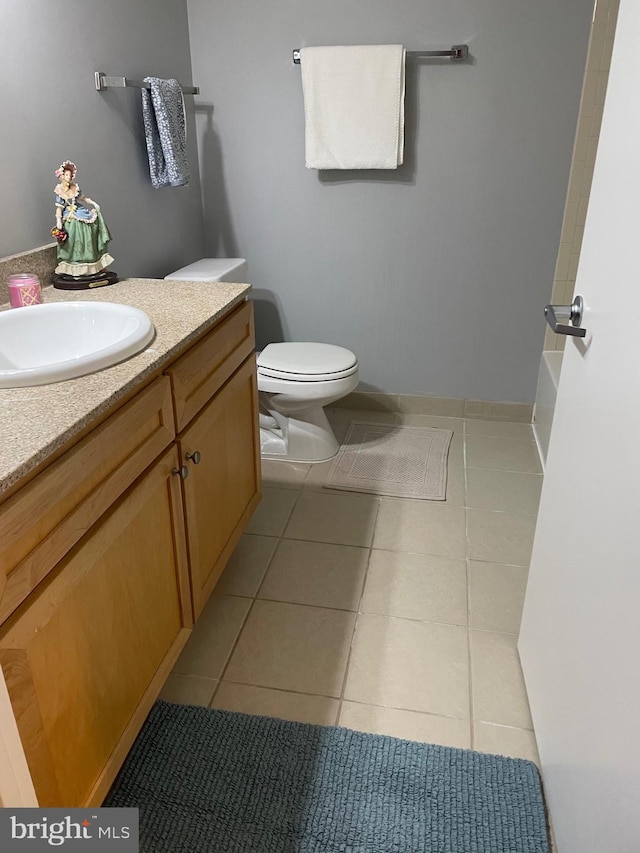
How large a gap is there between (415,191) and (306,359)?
856 millimetres

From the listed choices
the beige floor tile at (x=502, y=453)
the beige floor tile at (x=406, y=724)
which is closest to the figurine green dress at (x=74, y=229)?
the beige floor tile at (x=406, y=724)

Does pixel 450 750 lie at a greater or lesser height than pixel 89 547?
lesser

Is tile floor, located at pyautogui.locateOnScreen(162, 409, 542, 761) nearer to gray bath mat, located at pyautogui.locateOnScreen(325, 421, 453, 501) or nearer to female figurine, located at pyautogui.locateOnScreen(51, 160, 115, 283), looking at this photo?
gray bath mat, located at pyautogui.locateOnScreen(325, 421, 453, 501)

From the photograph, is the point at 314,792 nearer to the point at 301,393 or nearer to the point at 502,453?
the point at 301,393

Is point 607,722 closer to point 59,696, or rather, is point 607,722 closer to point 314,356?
point 59,696

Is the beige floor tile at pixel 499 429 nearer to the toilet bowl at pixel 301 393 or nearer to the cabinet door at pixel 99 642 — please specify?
the toilet bowl at pixel 301 393

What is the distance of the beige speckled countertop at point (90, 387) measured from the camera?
2.94 ft

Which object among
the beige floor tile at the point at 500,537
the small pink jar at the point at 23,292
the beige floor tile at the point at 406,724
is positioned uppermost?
the small pink jar at the point at 23,292

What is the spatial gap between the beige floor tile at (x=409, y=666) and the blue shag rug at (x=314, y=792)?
0.12m

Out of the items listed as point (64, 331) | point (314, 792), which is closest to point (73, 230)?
point (64, 331)

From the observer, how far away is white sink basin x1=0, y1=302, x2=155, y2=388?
4.45 feet

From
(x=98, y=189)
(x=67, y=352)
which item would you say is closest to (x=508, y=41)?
(x=98, y=189)

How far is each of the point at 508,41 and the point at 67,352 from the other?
6.63 feet

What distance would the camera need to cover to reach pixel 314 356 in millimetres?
2537
